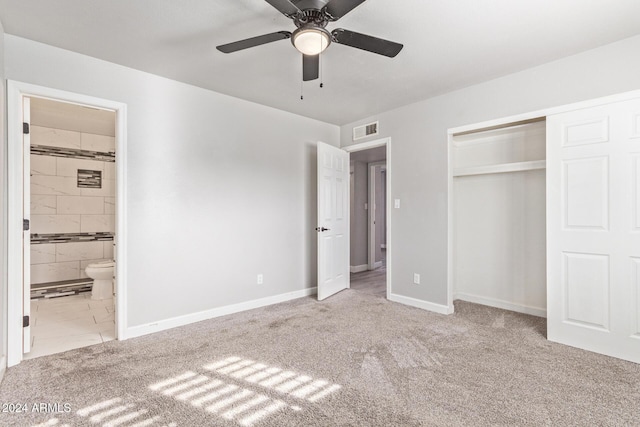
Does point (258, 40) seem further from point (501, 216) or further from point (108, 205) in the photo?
point (108, 205)

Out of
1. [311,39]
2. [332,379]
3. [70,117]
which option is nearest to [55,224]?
[70,117]

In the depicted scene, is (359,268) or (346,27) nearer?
(346,27)

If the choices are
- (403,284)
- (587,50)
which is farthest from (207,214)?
(587,50)

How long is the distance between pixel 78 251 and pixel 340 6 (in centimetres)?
515

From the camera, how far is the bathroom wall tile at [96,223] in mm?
4938

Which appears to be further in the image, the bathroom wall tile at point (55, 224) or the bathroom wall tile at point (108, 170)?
the bathroom wall tile at point (108, 170)

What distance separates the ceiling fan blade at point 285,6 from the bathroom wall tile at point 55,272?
4.95m

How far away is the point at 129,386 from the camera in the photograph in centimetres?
211

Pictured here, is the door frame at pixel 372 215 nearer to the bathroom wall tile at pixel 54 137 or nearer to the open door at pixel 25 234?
the bathroom wall tile at pixel 54 137

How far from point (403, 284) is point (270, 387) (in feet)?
7.75

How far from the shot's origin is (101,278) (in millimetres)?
4230

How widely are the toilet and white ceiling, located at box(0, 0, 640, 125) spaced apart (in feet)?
8.77

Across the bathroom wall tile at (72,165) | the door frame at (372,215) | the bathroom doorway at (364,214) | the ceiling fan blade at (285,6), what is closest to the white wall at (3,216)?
the ceiling fan blade at (285,6)

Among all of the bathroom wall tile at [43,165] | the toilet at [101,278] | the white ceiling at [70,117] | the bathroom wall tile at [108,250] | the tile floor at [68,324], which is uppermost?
the white ceiling at [70,117]
